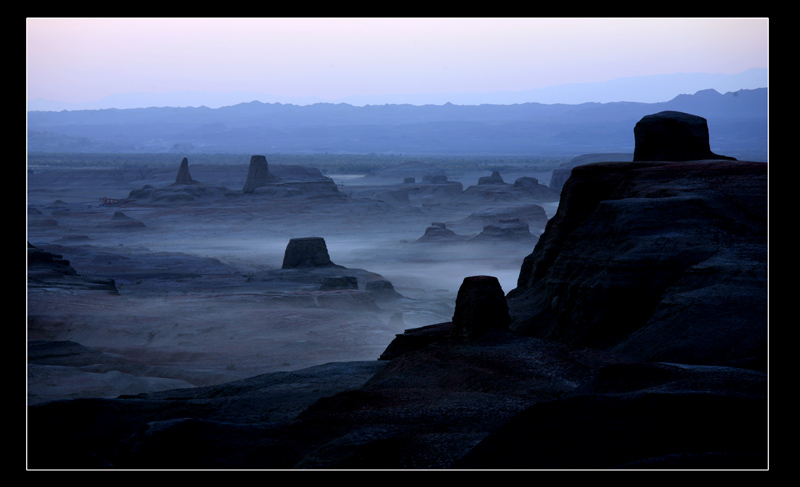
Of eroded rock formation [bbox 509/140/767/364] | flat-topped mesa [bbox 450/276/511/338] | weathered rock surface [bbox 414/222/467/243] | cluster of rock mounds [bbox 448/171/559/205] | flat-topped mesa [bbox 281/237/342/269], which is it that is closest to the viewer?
eroded rock formation [bbox 509/140/767/364]

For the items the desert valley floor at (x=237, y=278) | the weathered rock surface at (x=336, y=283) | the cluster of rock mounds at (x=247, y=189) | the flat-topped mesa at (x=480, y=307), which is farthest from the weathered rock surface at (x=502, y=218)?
the flat-topped mesa at (x=480, y=307)

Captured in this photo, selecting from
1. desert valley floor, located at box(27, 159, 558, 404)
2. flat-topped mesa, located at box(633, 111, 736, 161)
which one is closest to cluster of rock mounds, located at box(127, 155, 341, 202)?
desert valley floor, located at box(27, 159, 558, 404)

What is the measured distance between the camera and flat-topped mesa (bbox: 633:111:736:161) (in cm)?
1722

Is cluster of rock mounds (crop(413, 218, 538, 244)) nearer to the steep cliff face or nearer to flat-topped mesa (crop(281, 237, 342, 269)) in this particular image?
flat-topped mesa (crop(281, 237, 342, 269))

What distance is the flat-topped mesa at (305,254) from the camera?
35.8 meters

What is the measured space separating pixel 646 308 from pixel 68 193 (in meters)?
84.7

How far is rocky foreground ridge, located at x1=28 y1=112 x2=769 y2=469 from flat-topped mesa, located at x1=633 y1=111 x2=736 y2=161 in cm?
187

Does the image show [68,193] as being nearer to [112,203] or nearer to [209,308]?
[112,203]

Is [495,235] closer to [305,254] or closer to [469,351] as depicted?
[305,254]

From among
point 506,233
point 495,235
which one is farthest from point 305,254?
point 506,233

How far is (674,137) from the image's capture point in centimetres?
1736

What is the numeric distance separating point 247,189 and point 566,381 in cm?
7117

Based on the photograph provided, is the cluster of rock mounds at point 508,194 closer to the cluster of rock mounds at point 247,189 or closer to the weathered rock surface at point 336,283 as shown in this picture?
the cluster of rock mounds at point 247,189
